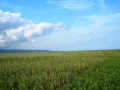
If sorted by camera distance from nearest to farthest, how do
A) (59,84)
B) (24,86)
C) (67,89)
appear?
(67,89)
(24,86)
(59,84)

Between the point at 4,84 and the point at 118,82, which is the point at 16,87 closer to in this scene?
the point at 4,84

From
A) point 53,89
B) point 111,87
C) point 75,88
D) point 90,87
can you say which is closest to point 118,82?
point 111,87

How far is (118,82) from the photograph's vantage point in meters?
12.5

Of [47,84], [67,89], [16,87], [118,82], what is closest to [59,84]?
[47,84]

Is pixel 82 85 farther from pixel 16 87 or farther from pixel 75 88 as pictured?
pixel 16 87

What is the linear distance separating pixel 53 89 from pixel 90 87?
6.55 ft

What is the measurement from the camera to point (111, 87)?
11109 millimetres

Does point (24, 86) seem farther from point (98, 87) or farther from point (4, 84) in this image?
point (98, 87)

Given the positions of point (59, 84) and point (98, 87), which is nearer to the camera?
point (98, 87)

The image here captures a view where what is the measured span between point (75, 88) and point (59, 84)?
5.57 ft

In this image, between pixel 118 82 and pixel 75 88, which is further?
pixel 118 82

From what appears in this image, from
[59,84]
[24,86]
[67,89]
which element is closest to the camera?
[67,89]

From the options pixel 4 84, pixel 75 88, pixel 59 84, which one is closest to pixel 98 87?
pixel 75 88

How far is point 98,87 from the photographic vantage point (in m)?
11.2
